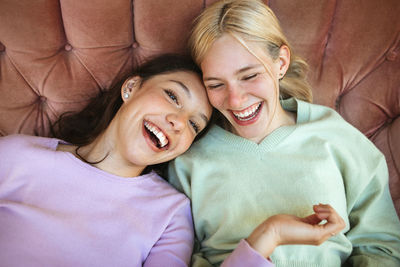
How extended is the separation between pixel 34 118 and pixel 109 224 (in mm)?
494

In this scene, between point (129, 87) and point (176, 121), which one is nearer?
point (176, 121)

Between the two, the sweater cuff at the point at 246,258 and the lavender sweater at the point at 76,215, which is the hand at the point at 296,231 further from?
the lavender sweater at the point at 76,215

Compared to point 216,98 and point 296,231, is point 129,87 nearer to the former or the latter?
point 216,98

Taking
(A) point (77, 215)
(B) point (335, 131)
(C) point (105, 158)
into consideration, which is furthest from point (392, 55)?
(A) point (77, 215)

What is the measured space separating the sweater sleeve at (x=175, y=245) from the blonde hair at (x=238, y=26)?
502mm

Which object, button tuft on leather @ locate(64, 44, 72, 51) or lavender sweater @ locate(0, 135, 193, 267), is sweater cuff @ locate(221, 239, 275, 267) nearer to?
lavender sweater @ locate(0, 135, 193, 267)

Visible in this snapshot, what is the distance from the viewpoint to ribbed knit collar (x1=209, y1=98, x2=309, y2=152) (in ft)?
3.55

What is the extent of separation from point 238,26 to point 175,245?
2.15 ft

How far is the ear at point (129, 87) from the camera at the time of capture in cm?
110

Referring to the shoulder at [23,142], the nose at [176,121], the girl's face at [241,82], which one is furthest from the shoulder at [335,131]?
the shoulder at [23,142]

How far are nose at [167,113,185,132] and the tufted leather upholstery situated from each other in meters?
0.28

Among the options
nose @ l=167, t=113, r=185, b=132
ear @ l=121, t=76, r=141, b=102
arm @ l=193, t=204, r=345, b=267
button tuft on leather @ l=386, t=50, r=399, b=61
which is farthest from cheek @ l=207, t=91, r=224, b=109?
button tuft on leather @ l=386, t=50, r=399, b=61

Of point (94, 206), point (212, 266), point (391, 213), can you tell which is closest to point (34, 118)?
point (94, 206)

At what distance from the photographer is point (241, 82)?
986 millimetres
